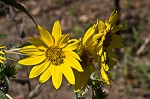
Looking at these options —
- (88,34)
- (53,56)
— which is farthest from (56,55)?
(88,34)

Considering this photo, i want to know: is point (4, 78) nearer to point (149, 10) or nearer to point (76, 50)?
point (76, 50)

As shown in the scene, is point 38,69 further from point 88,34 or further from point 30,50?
point 88,34

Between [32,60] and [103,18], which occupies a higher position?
[103,18]

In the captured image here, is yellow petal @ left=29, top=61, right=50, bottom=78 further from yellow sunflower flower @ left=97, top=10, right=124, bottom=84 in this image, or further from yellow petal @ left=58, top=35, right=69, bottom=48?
yellow sunflower flower @ left=97, top=10, right=124, bottom=84

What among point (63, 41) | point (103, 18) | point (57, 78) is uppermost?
point (103, 18)

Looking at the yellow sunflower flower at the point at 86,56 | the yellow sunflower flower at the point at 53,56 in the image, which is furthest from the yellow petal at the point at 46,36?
the yellow sunflower flower at the point at 86,56

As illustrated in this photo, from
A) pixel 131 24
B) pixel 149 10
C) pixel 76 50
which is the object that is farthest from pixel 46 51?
pixel 149 10
